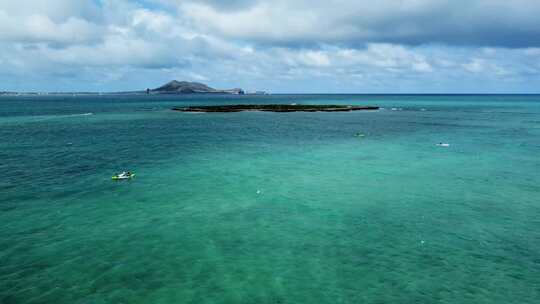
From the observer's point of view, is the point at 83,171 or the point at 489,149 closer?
the point at 83,171

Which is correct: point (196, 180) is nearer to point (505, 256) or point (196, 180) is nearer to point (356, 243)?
point (356, 243)

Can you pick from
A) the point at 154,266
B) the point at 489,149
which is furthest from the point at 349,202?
the point at 489,149

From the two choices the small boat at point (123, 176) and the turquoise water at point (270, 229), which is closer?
the turquoise water at point (270, 229)

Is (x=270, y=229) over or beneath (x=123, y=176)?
beneath

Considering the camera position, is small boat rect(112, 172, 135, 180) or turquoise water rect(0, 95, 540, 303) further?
small boat rect(112, 172, 135, 180)

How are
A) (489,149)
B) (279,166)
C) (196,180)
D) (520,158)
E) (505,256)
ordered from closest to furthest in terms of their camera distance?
(505,256)
(196,180)
(279,166)
(520,158)
(489,149)

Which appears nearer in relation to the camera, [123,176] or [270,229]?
[270,229]

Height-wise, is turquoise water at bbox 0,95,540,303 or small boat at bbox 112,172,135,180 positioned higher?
small boat at bbox 112,172,135,180

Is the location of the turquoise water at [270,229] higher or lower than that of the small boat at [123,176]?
lower
